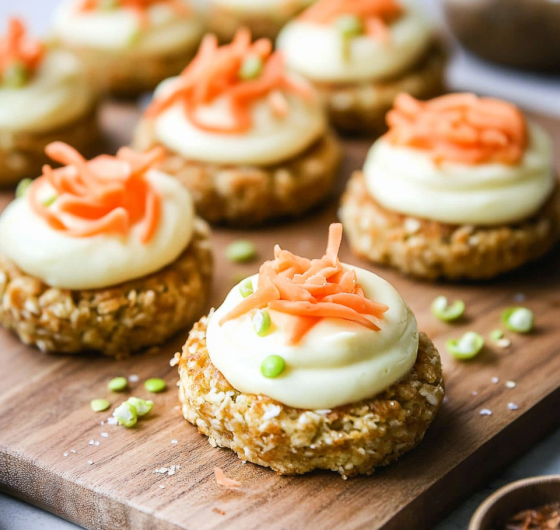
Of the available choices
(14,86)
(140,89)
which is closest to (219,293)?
(14,86)

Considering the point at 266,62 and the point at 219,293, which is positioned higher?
the point at 266,62

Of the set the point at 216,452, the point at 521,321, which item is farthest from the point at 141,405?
the point at 521,321

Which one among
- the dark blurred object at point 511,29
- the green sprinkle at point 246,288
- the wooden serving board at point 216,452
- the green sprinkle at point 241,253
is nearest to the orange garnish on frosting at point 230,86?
the green sprinkle at point 241,253

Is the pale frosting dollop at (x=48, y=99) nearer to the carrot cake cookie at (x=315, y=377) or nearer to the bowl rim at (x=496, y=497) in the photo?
the carrot cake cookie at (x=315, y=377)

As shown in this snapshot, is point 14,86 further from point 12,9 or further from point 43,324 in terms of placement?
point 12,9

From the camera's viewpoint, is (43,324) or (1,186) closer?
(43,324)

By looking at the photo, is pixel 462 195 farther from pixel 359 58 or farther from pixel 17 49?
pixel 17 49

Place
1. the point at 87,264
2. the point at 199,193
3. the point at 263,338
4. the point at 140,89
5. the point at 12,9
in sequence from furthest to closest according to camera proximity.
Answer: the point at 12,9
the point at 140,89
the point at 199,193
the point at 87,264
the point at 263,338

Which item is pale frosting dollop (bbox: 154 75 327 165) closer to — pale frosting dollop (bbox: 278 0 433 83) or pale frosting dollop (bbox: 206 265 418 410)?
pale frosting dollop (bbox: 278 0 433 83)

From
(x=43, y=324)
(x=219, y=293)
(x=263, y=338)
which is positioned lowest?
(x=219, y=293)
